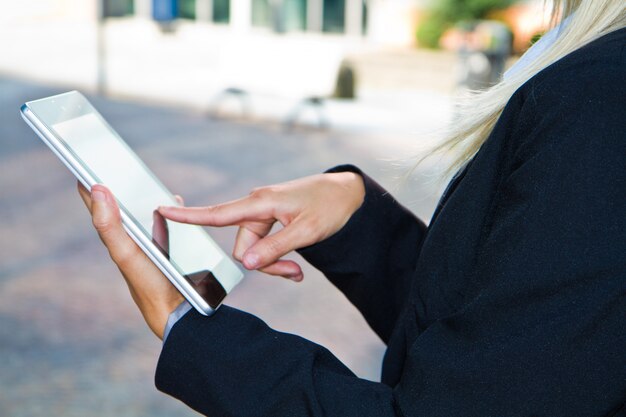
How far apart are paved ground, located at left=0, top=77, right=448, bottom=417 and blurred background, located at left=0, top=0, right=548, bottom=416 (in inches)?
0.5

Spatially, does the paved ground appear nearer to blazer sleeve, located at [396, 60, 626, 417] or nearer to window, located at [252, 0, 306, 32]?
blazer sleeve, located at [396, 60, 626, 417]

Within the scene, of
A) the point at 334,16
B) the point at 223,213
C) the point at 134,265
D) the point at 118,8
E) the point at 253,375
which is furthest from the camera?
the point at 118,8

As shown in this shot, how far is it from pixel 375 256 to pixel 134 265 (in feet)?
1.60

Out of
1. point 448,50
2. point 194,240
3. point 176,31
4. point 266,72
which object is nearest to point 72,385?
point 194,240

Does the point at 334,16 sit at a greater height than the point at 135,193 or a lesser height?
lesser

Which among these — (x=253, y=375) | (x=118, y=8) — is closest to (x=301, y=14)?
(x=118, y=8)

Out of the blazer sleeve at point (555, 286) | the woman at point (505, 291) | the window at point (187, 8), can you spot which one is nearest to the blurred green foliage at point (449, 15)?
the window at point (187, 8)

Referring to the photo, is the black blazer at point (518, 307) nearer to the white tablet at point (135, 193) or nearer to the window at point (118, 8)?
the white tablet at point (135, 193)

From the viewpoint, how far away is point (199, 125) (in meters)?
10.4

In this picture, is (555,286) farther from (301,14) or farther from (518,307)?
(301,14)

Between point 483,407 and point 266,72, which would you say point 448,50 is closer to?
point 266,72

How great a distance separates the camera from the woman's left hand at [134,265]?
1114 mm

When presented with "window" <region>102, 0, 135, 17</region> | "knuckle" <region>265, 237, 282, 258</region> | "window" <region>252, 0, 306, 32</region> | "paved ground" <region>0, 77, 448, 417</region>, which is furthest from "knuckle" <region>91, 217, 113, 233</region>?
"window" <region>102, 0, 135, 17</region>

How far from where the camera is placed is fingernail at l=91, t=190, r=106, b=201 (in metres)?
1.12
